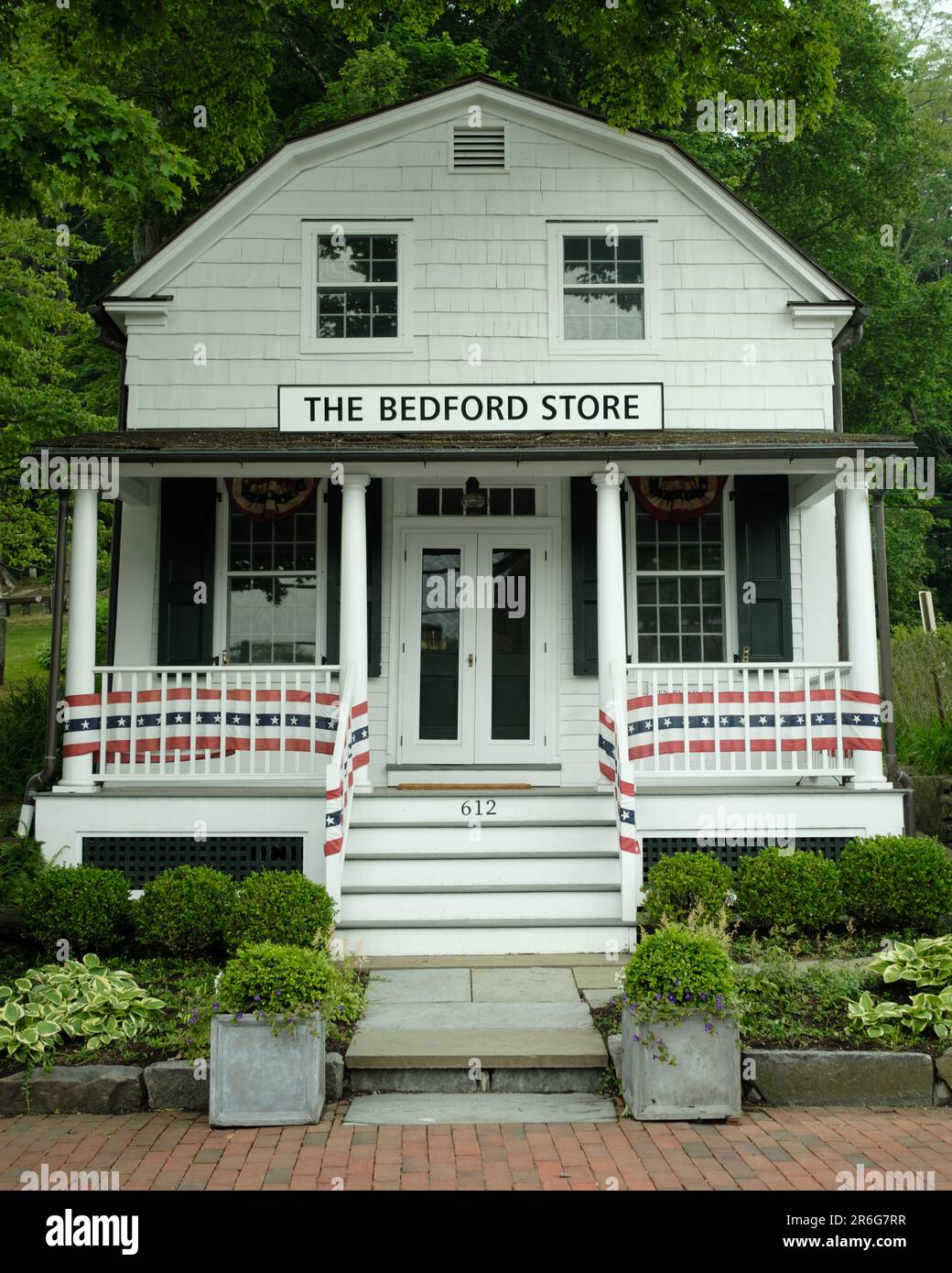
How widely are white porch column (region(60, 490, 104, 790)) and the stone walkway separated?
157 inches

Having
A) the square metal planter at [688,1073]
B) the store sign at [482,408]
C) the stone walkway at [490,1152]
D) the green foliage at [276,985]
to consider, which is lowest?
the stone walkway at [490,1152]

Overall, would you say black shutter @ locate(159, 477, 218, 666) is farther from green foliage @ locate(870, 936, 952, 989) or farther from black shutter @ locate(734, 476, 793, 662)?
green foliage @ locate(870, 936, 952, 989)

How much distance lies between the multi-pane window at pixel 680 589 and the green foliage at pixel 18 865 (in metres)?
5.63

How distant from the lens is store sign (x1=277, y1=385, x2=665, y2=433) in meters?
10.3

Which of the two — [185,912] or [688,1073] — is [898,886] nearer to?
[688,1073]

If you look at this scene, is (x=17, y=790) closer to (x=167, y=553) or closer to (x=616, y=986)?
(x=167, y=553)

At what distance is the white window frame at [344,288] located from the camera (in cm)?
1133

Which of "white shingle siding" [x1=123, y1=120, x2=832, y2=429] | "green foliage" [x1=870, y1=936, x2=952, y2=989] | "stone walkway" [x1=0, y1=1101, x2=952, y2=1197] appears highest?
"white shingle siding" [x1=123, y1=120, x2=832, y2=429]

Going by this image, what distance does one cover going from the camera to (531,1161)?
5160mm

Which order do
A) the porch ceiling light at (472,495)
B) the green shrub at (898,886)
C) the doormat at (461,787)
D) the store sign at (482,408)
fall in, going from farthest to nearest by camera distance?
1. the porch ceiling light at (472,495)
2. the store sign at (482,408)
3. the doormat at (461,787)
4. the green shrub at (898,886)

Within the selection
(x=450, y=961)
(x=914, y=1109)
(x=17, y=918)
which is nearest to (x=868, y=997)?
(x=914, y=1109)

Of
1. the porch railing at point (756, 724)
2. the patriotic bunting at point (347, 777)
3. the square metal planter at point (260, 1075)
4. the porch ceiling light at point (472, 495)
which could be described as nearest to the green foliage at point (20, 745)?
the patriotic bunting at point (347, 777)

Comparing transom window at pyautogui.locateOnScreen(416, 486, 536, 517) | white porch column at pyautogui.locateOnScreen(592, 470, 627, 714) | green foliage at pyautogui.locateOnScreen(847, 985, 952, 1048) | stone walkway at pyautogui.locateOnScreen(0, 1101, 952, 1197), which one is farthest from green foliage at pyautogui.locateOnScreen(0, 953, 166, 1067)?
transom window at pyautogui.locateOnScreen(416, 486, 536, 517)

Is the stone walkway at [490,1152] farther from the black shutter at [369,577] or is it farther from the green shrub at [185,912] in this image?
the black shutter at [369,577]
